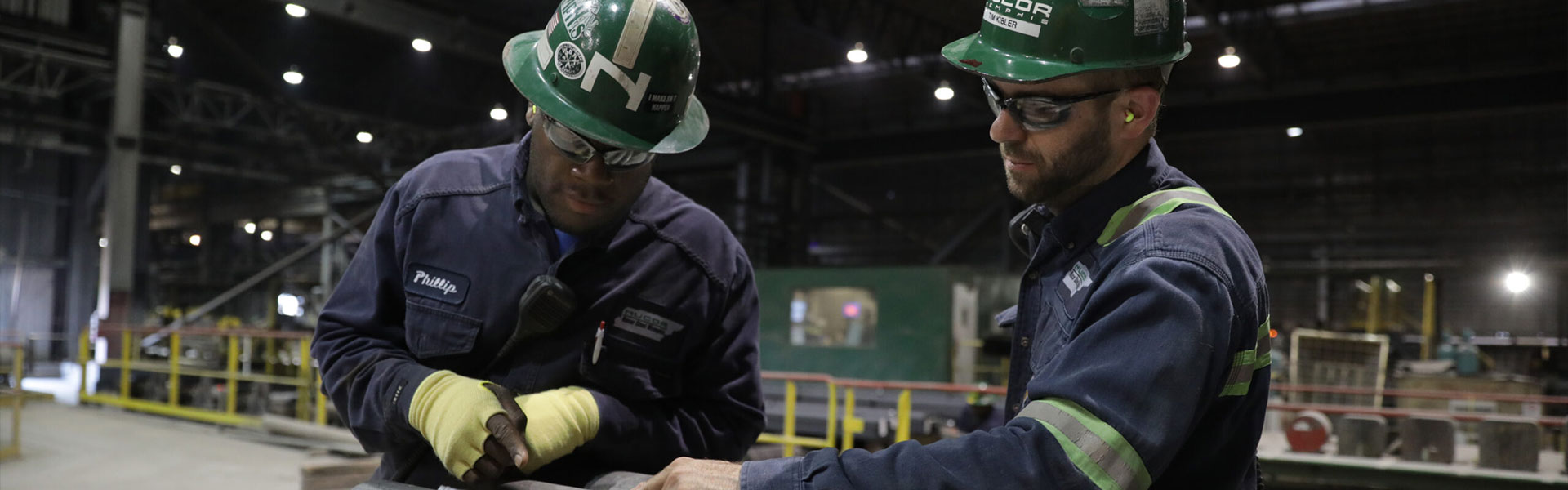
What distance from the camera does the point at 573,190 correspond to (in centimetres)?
193

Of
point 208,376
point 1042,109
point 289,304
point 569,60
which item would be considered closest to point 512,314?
point 569,60

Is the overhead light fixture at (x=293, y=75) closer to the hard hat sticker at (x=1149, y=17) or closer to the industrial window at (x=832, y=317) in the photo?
the industrial window at (x=832, y=317)

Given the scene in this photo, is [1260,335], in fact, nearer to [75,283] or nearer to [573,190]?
[573,190]

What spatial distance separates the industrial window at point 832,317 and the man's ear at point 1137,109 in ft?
44.1

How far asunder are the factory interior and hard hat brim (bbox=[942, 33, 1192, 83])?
0.03 metres

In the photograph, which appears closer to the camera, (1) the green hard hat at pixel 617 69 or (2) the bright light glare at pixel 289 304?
(1) the green hard hat at pixel 617 69

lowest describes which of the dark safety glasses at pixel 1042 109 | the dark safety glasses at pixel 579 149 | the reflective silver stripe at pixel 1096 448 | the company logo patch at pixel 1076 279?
the reflective silver stripe at pixel 1096 448

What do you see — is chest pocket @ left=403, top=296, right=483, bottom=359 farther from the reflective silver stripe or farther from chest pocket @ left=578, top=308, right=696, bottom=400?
the reflective silver stripe

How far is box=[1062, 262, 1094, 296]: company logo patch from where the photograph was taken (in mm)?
1468

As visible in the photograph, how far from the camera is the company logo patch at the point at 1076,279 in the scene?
1468mm

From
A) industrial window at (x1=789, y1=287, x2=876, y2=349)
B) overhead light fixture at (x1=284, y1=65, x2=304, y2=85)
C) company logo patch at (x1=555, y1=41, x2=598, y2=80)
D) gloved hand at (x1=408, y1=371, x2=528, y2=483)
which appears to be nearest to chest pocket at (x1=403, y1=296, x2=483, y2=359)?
gloved hand at (x1=408, y1=371, x2=528, y2=483)

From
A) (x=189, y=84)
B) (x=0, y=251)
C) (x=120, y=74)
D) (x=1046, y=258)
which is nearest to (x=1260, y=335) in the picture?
(x=1046, y=258)

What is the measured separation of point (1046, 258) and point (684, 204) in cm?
84

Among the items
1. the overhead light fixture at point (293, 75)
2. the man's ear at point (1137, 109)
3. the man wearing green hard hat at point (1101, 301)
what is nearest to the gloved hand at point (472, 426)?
the man wearing green hard hat at point (1101, 301)
